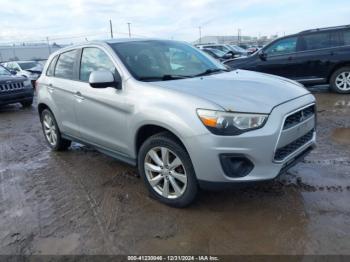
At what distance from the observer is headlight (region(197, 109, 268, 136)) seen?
302 centimetres

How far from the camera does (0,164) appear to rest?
5.45 meters

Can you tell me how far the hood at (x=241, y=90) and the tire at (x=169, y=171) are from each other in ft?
1.78

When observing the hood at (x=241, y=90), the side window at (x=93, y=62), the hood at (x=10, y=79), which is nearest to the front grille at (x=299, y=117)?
the hood at (x=241, y=90)

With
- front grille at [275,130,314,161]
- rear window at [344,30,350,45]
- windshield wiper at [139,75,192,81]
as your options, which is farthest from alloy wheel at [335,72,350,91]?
windshield wiper at [139,75,192,81]

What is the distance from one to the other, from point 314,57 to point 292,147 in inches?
281

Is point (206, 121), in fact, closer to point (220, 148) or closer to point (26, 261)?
point (220, 148)

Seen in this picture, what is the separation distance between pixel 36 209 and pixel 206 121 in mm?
2142

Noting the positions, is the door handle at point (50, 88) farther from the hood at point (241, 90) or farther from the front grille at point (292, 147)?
the front grille at point (292, 147)

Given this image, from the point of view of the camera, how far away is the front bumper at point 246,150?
3010mm

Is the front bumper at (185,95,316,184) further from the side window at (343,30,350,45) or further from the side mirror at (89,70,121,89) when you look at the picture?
the side window at (343,30,350,45)

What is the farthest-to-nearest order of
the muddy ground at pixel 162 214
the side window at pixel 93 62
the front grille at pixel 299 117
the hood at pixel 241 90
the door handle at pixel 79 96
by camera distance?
the door handle at pixel 79 96 → the side window at pixel 93 62 → the front grille at pixel 299 117 → the hood at pixel 241 90 → the muddy ground at pixel 162 214

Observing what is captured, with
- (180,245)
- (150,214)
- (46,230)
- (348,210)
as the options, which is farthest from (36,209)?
(348,210)

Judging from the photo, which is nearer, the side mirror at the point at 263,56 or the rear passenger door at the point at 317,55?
the rear passenger door at the point at 317,55

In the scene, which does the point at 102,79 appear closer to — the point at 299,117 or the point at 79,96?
the point at 79,96
